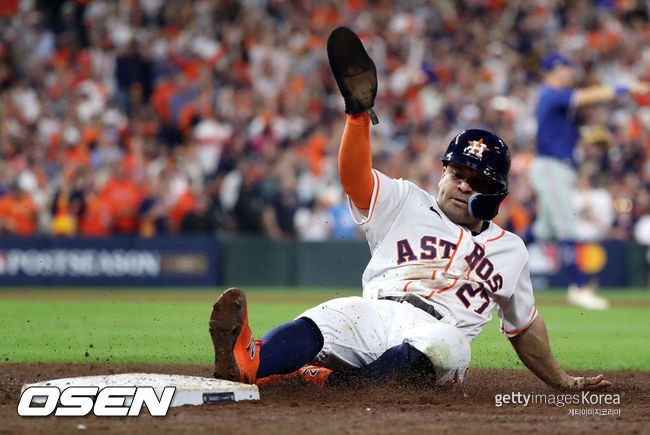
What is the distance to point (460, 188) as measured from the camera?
17.3ft

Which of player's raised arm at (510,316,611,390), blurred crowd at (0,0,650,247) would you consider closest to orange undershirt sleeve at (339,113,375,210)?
player's raised arm at (510,316,611,390)

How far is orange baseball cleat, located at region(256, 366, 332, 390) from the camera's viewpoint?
5.19 metres

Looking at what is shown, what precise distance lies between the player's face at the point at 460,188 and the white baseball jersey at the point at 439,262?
5 cm

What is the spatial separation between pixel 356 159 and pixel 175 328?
452 centimetres

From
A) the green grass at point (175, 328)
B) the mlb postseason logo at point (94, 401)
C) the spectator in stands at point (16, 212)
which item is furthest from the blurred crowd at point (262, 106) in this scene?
the mlb postseason logo at point (94, 401)

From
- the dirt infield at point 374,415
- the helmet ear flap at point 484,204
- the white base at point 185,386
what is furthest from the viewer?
the helmet ear flap at point 484,204

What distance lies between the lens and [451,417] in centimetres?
432

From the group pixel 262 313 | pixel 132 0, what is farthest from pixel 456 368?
pixel 132 0

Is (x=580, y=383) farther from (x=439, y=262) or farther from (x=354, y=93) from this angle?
(x=354, y=93)

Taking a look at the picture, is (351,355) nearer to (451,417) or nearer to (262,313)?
(451,417)

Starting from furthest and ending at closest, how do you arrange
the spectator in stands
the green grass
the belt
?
the spectator in stands → the green grass → the belt

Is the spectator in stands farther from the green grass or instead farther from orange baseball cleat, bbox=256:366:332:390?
orange baseball cleat, bbox=256:366:332:390

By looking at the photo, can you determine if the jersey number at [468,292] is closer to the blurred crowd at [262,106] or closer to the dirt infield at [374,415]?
the dirt infield at [374,415]

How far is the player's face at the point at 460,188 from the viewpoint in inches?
208
